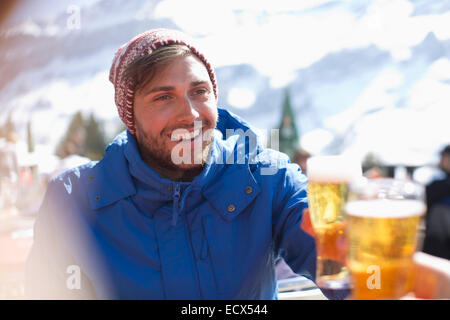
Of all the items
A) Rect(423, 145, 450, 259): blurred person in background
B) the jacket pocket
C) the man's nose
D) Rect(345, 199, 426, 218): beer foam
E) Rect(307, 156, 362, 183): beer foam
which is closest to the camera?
Rect(345, 199, 426, 218): beer foam

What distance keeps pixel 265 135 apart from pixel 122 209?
2.13 feet

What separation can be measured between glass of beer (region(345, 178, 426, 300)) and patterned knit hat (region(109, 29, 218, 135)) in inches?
41.6

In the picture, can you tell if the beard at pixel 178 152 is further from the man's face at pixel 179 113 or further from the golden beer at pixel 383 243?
the golden beer at pixel 383 243

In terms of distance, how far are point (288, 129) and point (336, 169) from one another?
30315 millimetres

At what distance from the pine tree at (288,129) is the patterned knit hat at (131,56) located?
1094 inches

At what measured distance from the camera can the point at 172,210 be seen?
147 centimetres

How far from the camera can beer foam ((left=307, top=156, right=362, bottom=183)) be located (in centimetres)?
98

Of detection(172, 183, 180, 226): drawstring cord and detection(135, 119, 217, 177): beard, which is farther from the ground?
detection(135, 119, 217, 177): beard

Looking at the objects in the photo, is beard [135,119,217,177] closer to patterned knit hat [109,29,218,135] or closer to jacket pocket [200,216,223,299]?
patterned knit hat [109,29,218,135]

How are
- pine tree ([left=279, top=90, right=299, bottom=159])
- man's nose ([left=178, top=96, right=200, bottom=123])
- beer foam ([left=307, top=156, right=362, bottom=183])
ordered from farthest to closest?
pine tree ([left=279, top=90, right=299, bottom=159])
man's nose ([left=178, top=96, right=200, bottom=123])
beer foam ([left=307, top=156, right=362, bottom=183])

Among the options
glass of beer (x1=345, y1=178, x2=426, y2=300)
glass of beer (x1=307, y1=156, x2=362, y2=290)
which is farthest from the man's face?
glass of beer (x1=345, y1=178, x2=426, y2=300)

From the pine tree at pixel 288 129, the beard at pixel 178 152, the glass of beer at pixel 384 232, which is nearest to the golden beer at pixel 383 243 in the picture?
the glass of beer at pixel 384 232

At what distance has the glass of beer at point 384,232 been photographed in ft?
2.57
